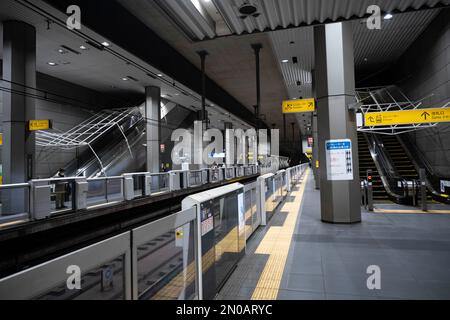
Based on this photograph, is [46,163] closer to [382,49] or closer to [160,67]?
[160,67]

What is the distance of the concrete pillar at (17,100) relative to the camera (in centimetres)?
1003

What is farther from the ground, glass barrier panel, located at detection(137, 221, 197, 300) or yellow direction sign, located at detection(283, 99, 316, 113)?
yellow direction sign, located at detection(283, 99, 316, 113)

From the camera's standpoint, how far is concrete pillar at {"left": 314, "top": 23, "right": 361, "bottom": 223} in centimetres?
684

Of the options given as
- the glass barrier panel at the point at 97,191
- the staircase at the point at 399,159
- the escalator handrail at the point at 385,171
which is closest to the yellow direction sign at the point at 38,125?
the glass barrier panel at the point at 97,191

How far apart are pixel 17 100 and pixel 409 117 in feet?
42.3

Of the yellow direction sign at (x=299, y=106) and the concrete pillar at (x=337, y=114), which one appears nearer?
the concrete pillar at (x=337, y=114)

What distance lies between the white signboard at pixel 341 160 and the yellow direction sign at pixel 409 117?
3.48 metres

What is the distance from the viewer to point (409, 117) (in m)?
9.59

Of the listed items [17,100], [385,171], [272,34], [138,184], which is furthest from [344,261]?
[17,100]

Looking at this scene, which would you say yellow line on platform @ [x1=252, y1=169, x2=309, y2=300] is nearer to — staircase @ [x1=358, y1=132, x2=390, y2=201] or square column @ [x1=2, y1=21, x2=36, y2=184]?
staircase @ [x1=358, y1=132, x2=390, y2=201]

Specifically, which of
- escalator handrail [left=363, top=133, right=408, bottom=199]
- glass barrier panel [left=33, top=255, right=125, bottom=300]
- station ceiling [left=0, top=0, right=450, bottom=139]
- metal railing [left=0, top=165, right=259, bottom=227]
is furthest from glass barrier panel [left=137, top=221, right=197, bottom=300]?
escalator handrail [left=363, top=133, right=408, bottom=199]

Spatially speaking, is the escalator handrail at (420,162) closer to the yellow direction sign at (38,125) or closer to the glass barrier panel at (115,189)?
the glass barrier panel at (115,189)

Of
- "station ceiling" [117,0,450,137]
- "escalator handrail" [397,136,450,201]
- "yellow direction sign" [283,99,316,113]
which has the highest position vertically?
"station ceiling" [117,0,450,137]
